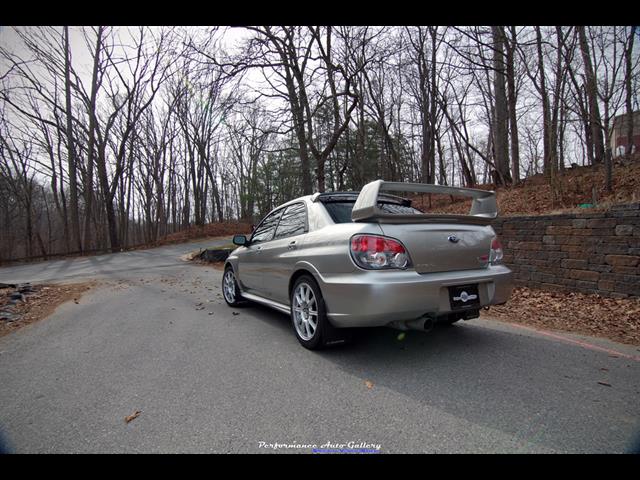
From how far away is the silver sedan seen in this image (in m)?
2.56

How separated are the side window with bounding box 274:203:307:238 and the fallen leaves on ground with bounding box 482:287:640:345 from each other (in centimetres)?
283

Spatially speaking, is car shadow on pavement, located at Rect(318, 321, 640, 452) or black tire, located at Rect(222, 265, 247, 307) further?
black tire, located at Rect(222, 265, 247, 307)

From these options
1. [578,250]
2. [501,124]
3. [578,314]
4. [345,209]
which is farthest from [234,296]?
[501,124]

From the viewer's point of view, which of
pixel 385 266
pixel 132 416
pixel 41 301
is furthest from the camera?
pixel 41 301

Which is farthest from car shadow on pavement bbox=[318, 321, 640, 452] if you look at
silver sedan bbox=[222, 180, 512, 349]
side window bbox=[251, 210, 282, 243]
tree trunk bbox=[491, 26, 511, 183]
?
tree trunk bbox=[491, 26, 511, 183]

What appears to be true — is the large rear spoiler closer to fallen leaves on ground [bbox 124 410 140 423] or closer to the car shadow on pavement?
the car shadow on pavement

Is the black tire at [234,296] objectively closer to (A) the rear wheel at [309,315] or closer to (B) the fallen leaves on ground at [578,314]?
(A) the rear wheel at [309,315]

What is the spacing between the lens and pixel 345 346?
10.5ft

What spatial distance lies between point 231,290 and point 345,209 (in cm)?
283

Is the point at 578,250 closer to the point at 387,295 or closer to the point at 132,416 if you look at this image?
the point at 387,295

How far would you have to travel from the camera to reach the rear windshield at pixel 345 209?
3.28 meters

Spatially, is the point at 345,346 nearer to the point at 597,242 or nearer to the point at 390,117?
the point at 597,242

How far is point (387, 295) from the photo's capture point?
249 centimetres
